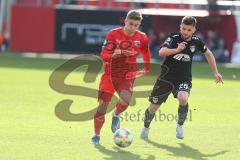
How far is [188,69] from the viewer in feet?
36.8

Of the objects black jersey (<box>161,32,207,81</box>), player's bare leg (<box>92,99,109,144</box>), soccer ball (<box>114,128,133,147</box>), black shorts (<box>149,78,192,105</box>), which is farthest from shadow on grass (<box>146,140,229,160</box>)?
black jersey (<box>161,32,207,81</box>)

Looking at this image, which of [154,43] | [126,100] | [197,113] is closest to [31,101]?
[197,113]

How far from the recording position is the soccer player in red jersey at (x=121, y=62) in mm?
10539

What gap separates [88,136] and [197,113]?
3.72 metres

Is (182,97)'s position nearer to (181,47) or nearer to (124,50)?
(181,47)

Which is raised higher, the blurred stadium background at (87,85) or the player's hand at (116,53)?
the player's hand at (116,53)

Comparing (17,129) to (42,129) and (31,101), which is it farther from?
(31,101)

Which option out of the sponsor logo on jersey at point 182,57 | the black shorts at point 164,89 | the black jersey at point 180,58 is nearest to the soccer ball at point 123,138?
the black shorts at point 164,89

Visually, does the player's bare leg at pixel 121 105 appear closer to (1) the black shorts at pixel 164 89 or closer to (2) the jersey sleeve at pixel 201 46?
(1) the black shorts at pixel 164 89

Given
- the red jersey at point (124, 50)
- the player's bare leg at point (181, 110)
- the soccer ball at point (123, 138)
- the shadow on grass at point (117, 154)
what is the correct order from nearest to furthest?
1. the shadow on grass at point (117, 154)
2. the soccer ball at point (123, 138)
3. the red jersey at point (124, 50)
4. the player's bare leg at point (181, 110)

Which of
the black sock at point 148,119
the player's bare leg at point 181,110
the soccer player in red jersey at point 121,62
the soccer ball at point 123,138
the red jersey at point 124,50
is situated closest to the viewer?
the soccer ball at point 123,138

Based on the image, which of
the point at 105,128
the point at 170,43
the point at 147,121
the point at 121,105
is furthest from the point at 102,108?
the point at 170,43

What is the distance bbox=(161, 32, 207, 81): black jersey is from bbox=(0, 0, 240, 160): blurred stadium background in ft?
3.18

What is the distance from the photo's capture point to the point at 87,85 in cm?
1956
